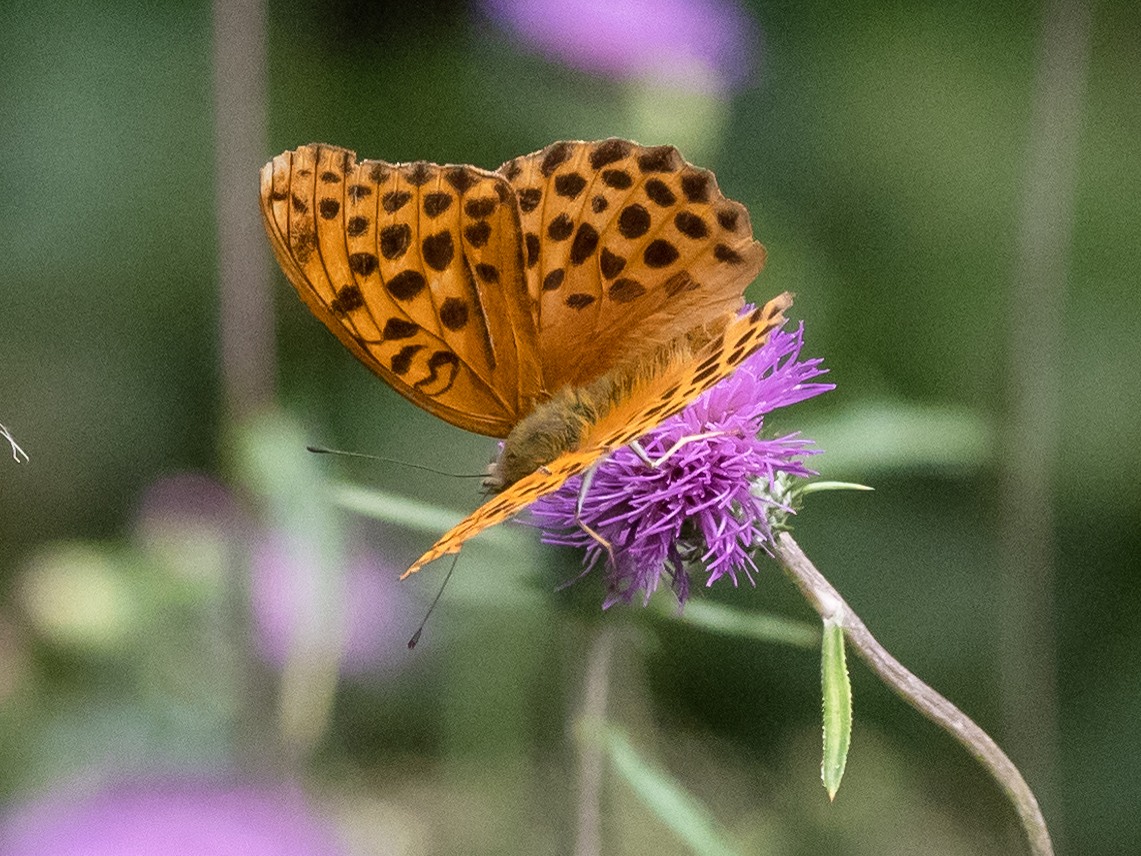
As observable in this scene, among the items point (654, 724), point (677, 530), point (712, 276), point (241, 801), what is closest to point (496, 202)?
point (712, 276)

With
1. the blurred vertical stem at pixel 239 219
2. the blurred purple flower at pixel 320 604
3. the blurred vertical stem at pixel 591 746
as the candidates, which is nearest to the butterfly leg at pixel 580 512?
the blurred vertical stem at pixel 591 746

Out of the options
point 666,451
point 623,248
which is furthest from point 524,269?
point 666,451

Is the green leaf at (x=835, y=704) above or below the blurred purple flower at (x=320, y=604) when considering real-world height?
above

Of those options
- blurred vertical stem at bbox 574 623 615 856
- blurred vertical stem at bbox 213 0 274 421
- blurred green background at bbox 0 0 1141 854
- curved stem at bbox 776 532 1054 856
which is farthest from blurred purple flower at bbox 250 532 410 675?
curved stem at bbox 776 532 1054 856

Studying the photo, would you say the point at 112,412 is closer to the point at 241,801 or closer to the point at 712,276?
the point at 241,801

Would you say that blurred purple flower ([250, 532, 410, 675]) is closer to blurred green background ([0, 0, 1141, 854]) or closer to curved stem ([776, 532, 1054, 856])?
blurred green background ([0, 0, 1141, 854])

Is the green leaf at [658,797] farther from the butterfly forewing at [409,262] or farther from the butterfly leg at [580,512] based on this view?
the butterfly forewing at [409,262]
